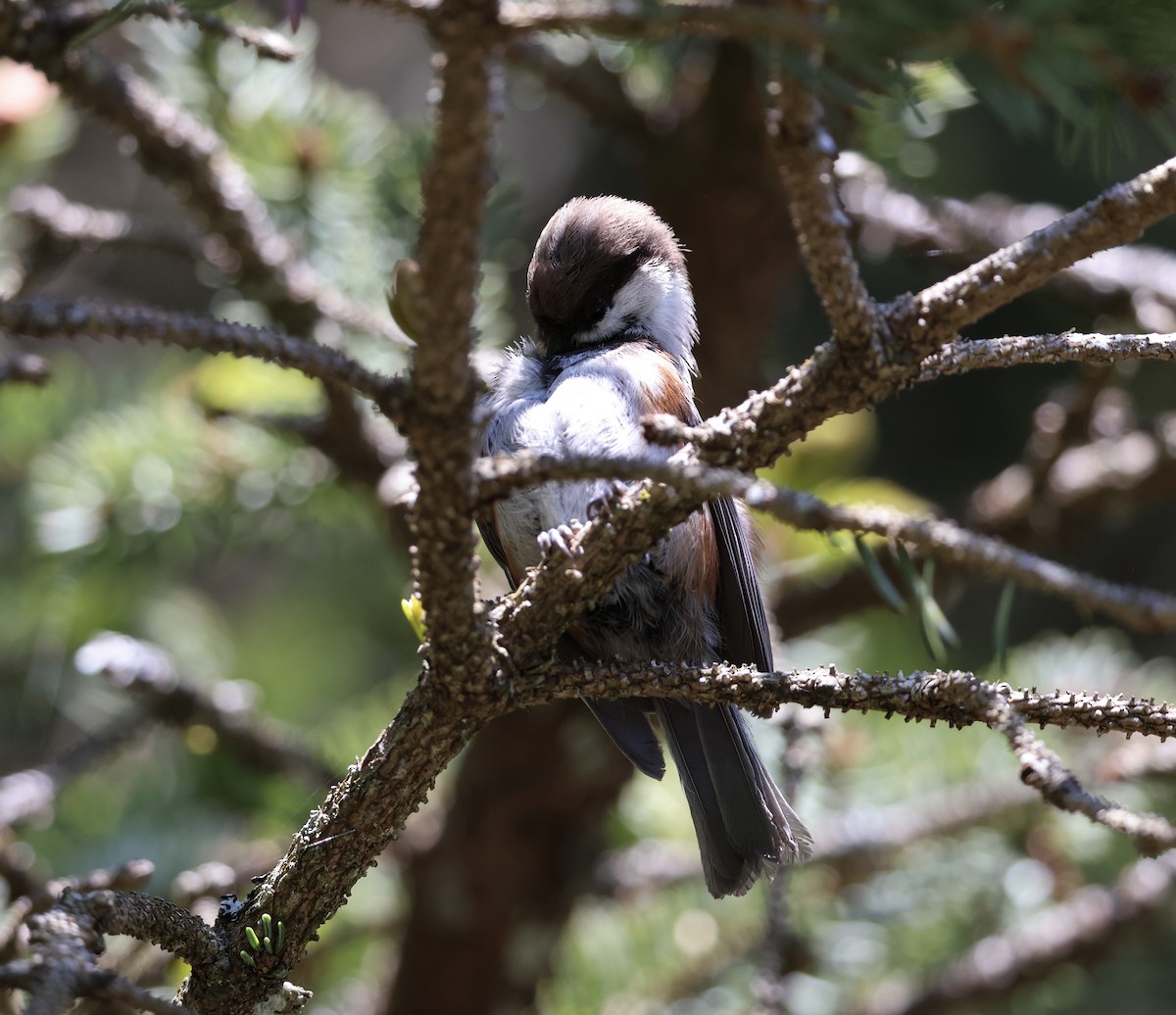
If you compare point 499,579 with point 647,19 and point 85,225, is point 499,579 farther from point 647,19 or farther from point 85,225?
point 647,19

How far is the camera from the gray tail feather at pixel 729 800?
60.6 inches

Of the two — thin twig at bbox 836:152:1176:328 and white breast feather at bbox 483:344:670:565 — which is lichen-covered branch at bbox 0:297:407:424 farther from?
thin twig at bbox 836:152:1176:328

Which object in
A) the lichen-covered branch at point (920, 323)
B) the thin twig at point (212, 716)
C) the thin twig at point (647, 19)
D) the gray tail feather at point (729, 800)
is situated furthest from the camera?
the thin twig at point (212, 716)

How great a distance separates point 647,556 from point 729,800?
1.27 feet

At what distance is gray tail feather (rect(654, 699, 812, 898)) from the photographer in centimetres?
154

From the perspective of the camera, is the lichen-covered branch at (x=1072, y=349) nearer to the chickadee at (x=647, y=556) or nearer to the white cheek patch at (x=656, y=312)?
the chickadee at (x=647, y=556)

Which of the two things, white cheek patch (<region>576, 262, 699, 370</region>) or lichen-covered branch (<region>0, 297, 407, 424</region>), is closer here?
lichen-covered branch (<region>0, 297, 407, 424</region>)

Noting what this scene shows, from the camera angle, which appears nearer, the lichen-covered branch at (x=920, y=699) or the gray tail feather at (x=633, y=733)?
the lichen-covered branch at (x=920, y=699)

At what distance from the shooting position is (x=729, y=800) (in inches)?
64.8

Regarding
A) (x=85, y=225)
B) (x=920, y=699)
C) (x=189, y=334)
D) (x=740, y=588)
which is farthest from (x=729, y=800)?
(x=85, y=225)

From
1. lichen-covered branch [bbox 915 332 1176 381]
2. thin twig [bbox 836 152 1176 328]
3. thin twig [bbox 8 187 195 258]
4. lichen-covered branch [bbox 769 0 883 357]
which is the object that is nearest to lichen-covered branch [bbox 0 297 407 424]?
lichen-covered branch [bbox 769 0 883 357]

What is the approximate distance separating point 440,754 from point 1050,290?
→ 1.66 meters

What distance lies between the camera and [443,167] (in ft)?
2.34

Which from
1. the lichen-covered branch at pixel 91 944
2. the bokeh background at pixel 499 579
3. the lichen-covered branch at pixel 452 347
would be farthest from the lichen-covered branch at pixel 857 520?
the bokeh background at pixel 499 579
